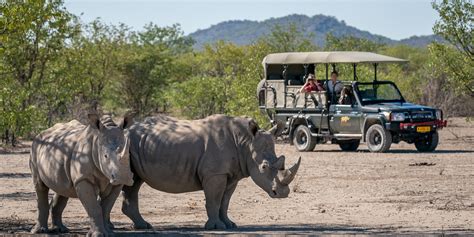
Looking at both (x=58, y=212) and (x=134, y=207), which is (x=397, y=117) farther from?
(x=58, y=212)

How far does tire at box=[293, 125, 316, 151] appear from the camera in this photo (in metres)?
30.4

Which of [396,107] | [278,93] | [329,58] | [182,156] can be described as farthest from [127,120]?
[278,93]

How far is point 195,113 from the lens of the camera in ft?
145

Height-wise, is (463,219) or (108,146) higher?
(108,146)

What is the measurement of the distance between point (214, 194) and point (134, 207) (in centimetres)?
104

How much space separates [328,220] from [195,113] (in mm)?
28526

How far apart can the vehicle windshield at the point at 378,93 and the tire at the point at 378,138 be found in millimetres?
811

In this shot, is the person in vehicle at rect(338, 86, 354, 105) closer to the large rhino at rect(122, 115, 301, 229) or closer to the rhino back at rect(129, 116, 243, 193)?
the large rhino at rect(122, 115, 301, 229)

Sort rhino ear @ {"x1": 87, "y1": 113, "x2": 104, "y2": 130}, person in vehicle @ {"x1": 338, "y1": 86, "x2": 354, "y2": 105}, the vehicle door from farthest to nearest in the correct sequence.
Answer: person in vehicle @ {"x1": 338, "y1": 86, "x2": 354, "y2": 105}
the vehicle door
rhino ear @ {"x1": 87, "y1": 113, "x2": 104, "y2": 130}

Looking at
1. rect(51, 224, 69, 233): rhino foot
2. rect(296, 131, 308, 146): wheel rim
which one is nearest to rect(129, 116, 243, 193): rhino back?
rect(51, 224, 69, 233): rhino foot

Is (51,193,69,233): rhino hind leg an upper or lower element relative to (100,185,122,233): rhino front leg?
lower

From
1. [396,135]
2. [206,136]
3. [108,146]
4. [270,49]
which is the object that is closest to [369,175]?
[396,135]

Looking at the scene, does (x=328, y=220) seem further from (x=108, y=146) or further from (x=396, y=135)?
(x=396, y=135)

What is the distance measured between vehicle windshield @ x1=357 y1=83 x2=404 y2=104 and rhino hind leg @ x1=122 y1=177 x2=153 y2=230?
15126 millimetres
